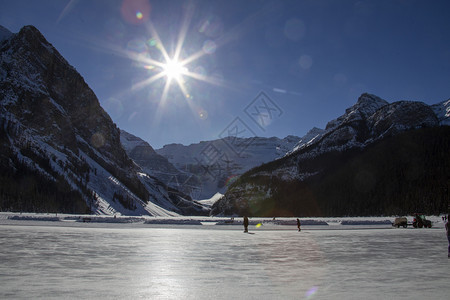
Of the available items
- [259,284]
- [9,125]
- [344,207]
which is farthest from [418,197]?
[9,125]

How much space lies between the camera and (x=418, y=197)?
163 metres

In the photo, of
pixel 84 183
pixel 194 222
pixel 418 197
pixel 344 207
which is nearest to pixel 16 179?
pixel 84 183

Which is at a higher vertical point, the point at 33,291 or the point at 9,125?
the point at 9,125

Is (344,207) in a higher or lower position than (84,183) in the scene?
lower

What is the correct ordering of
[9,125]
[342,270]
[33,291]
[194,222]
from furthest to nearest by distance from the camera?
[9,125]
[194,222]
[342,270]
[33,291]

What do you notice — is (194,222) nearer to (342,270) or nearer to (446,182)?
(342,270)

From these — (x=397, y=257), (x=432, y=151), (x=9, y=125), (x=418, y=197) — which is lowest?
(x=397, y=257)

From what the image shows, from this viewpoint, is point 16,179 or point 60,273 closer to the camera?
point 60,273

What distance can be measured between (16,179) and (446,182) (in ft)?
673

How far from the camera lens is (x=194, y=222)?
2783 inches

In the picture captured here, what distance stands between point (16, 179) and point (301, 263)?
17767cm

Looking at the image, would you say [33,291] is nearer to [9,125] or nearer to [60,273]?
[60,273]

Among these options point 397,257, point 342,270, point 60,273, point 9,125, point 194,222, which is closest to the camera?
point 60,273

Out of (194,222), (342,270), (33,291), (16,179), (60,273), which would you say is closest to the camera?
(33,291)
